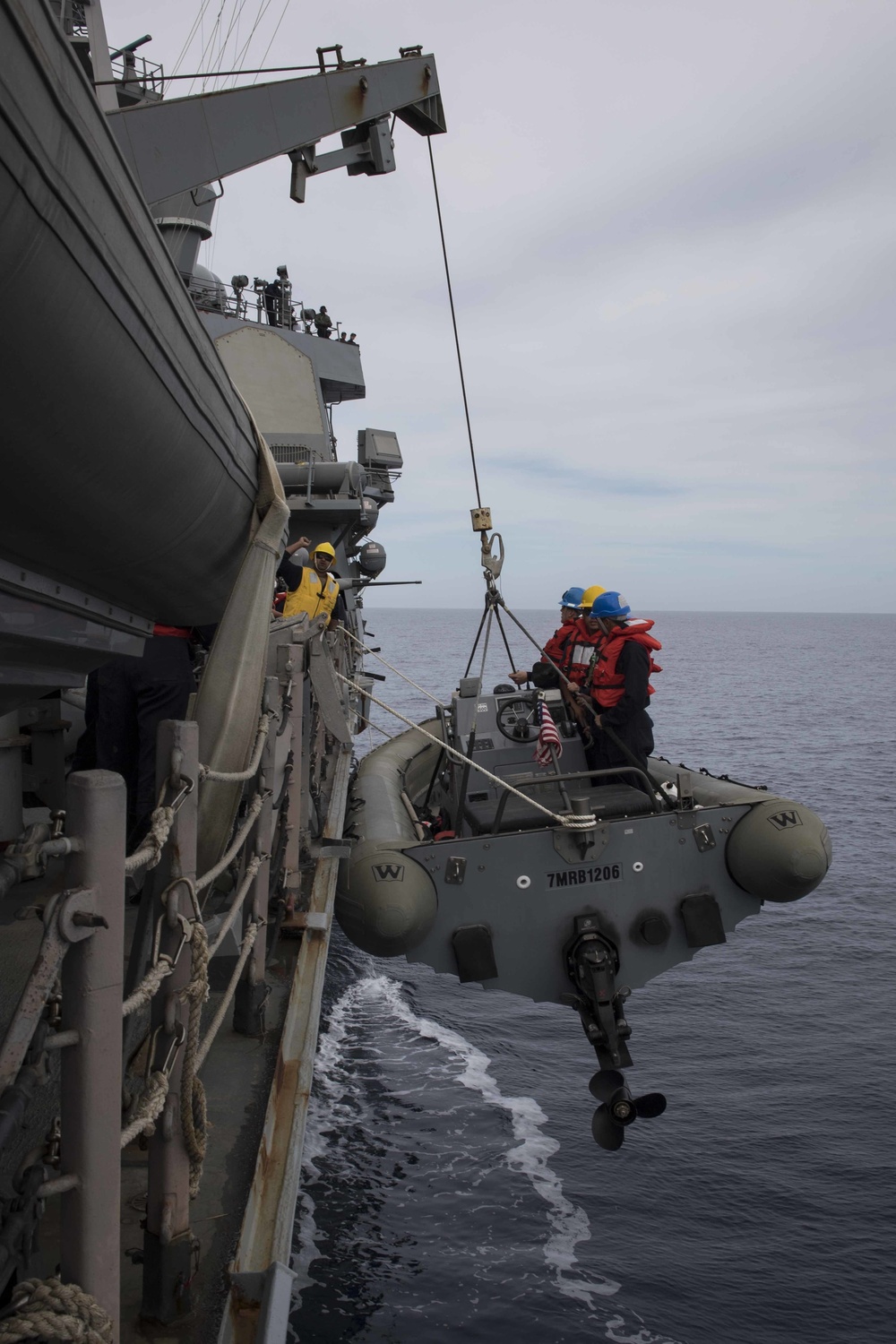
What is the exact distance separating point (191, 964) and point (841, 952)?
40.4ft

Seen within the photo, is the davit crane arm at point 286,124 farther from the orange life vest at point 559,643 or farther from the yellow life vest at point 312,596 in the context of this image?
the orange life vest at point 559,643

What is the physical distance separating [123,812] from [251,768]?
1214 mm

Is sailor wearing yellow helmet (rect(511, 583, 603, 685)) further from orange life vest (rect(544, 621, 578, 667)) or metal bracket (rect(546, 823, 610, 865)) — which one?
metal bracket (rect(546, 823, 610, 865))

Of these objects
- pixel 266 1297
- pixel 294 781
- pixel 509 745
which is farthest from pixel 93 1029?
pixel 509 745

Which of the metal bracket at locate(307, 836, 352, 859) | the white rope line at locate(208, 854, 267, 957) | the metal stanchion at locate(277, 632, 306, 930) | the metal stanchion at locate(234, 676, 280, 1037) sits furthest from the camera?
the metal bracket at locate(307, 836, 352, 859)

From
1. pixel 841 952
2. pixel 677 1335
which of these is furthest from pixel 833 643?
pixel 677 1335

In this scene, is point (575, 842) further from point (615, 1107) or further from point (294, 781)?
point (294, 781)

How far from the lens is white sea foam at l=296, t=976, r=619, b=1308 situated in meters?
6.47

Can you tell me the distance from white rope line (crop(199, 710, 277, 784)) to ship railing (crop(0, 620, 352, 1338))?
12mm

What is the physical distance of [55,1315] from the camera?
136 cm

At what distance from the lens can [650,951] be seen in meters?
5.64

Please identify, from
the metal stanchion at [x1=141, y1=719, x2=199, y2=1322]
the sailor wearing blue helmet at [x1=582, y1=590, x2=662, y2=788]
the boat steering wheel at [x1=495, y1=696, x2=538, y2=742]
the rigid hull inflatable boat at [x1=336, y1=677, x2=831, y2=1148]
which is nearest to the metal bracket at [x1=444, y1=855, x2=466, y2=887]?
the rigid hull inflatable boat at [x1=336, y1=677, x2=831, y2=1148]

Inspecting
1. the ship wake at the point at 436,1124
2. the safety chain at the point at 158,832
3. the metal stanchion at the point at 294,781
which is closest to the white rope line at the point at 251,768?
the safety chain at the point at 158,832

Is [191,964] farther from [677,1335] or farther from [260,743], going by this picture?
[677,1335]
